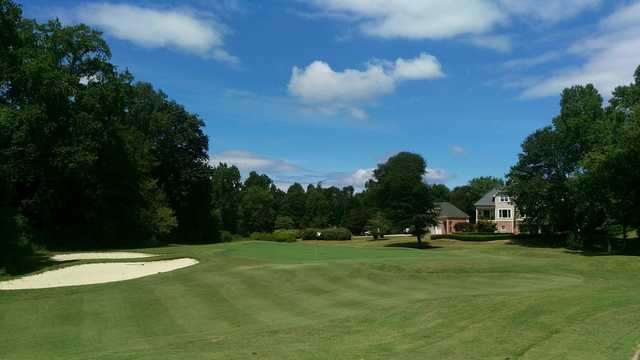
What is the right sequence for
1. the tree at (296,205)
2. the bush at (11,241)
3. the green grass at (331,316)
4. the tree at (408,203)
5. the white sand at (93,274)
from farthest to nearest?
the tree at (296,205) → the tree at (408,203) → the bush at (11,241) → the white sand at (93,274) → the green grass at (331,316)

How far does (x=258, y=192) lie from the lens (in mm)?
118875

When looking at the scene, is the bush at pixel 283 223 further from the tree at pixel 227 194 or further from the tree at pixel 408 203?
the tree at pixel 408 203

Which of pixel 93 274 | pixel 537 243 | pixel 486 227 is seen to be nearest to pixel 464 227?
pixel 486 227

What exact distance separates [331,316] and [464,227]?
93846 mm

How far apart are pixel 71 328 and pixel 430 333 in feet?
30.7

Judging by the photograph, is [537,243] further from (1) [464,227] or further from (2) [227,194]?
(2) [227,194]

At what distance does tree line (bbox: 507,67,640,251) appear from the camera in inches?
1608

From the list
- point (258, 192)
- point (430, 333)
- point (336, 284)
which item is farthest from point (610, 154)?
point (258, 192)

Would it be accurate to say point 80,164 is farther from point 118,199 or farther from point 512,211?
point 512,211

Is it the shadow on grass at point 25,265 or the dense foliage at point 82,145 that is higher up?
the dense foliage at point 82,145

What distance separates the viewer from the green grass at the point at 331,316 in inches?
410

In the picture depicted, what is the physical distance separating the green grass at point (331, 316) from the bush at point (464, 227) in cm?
7935

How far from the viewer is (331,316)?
15.2 metres

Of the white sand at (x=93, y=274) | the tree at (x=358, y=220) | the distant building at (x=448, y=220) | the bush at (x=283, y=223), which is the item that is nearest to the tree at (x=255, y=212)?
the bush at (x=283, y=223)
